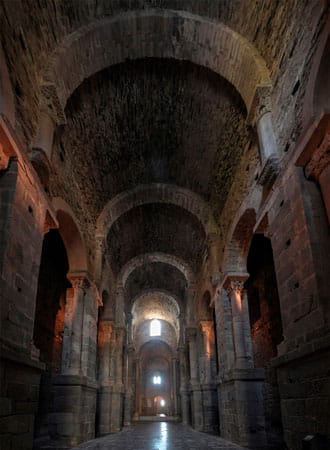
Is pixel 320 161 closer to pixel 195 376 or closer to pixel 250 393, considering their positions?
pixel 250 393

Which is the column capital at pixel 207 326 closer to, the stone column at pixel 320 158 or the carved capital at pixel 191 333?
the carved capital at pixel 191 333

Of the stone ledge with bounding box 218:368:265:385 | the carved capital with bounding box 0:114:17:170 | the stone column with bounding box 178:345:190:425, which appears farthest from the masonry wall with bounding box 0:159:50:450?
the stone column with bounding box 178:345:190:425

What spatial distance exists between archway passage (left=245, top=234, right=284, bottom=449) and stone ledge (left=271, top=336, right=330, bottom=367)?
19.1 feet

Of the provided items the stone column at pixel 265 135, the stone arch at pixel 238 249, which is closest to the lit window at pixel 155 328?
the stone arch at pixel 238 249

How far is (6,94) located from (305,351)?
561cm

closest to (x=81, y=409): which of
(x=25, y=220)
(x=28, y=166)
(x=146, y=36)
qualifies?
(x=25, y=220)

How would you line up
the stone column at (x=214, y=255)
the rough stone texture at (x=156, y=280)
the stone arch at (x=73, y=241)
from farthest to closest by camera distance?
the rough stone texture at (x=156, y=280) → the stone column at (x=214, y=255) → the stone arch at (x=73, y=241)

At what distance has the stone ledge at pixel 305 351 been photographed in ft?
14.8

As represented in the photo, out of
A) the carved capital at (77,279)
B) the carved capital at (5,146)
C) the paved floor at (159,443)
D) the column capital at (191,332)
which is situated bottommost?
the paved floor at (159,443)

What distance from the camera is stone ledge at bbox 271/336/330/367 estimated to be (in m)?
4.52

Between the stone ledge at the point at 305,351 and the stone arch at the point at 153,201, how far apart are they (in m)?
7.75

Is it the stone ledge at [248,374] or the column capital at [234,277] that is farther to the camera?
the column capital at [234,277]

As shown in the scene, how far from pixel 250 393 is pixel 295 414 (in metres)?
4.26

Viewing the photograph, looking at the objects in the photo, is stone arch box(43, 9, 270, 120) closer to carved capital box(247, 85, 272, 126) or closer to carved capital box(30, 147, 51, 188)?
carved capital box(247, 85, 272, 126)
